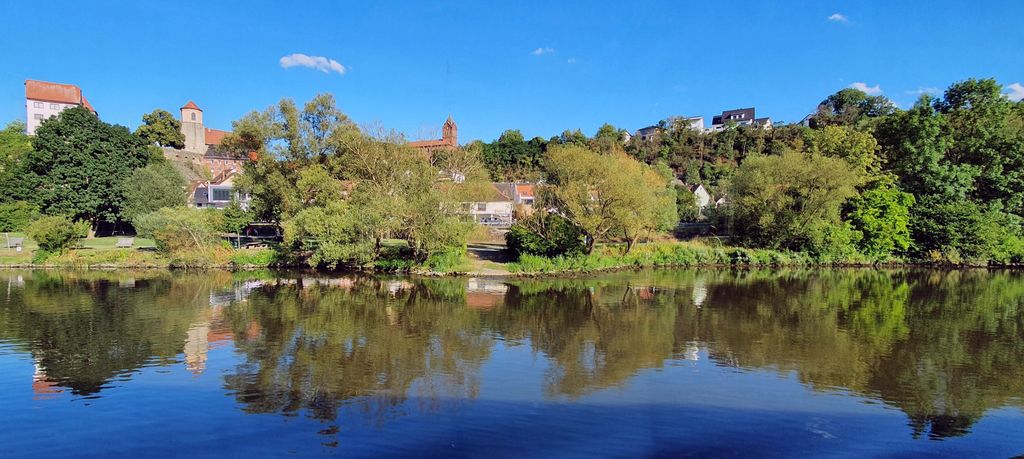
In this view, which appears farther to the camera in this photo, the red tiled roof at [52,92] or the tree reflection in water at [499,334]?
the red tiled roof at [52,92]

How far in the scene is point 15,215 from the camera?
131 feet

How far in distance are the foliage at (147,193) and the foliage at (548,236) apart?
2745cm

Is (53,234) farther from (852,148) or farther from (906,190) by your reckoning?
(906,190)

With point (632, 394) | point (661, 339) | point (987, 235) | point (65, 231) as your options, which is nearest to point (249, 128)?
point (65, 231)

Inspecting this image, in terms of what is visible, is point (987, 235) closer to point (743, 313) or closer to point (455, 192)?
point (743, 313)

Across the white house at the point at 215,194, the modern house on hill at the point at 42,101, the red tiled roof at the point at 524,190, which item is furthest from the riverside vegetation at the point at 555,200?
the modern house on hill at the point at 42,101

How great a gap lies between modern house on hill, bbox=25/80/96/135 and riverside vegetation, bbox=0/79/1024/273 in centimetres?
4350

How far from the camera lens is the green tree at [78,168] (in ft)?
132

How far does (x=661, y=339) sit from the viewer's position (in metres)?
16.0

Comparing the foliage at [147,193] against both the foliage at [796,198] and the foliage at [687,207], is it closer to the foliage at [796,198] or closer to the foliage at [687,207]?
the foliage at [796,198]

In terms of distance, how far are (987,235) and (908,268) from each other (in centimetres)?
499

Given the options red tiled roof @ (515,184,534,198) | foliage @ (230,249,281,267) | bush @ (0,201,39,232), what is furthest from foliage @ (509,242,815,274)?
bush @ (0,201,39,232)

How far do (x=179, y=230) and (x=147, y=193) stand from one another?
13.9 m

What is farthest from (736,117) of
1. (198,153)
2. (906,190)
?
(198,153)
